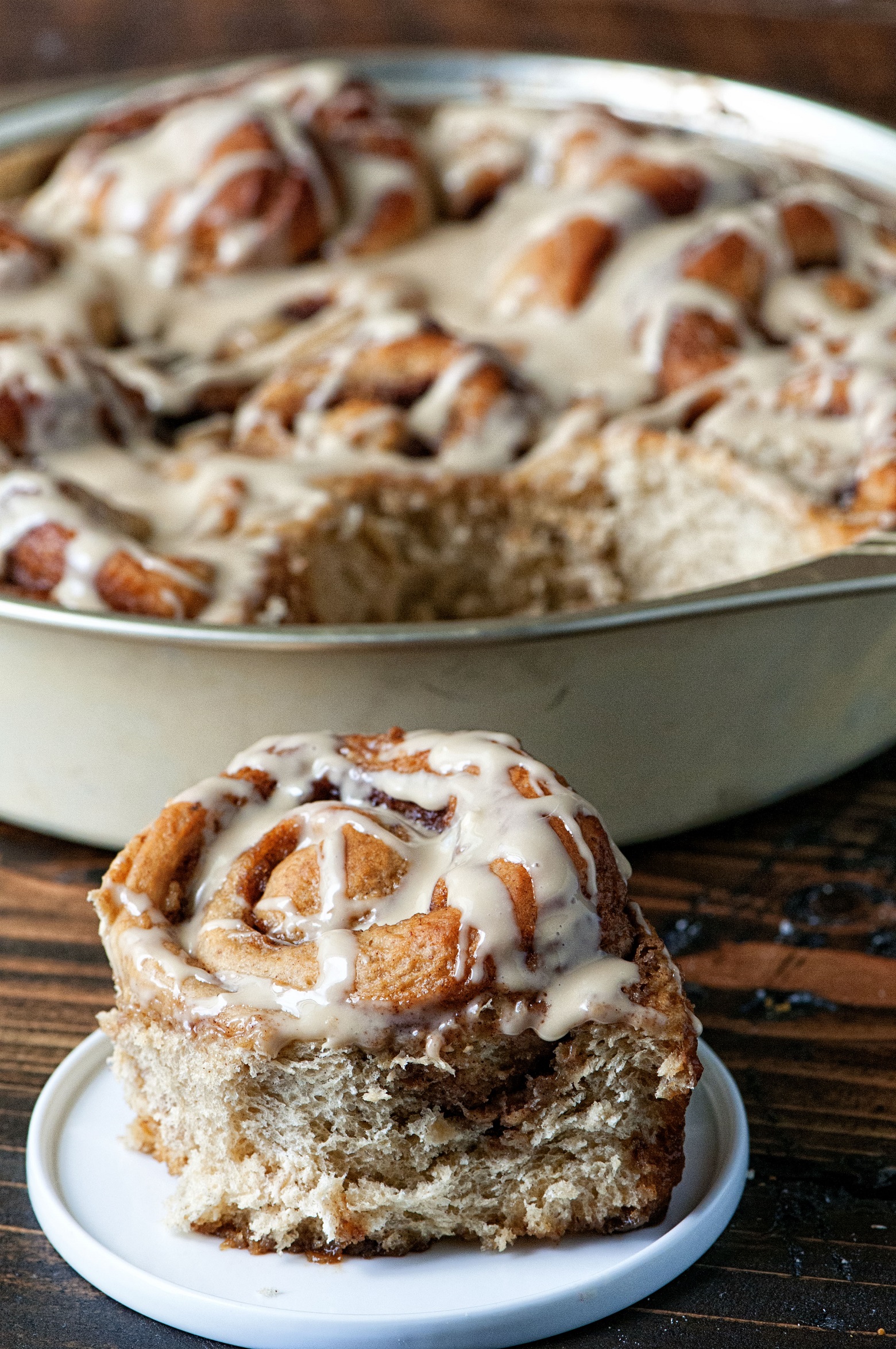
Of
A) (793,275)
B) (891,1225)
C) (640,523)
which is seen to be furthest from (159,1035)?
(793,275)

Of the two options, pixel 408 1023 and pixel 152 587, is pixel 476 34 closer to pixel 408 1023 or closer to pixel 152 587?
pixel 152 587

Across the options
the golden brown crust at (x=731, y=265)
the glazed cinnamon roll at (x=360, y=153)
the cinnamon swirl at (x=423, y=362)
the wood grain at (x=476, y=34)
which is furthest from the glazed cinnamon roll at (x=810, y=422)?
the wood grain at (x=476, y=34)

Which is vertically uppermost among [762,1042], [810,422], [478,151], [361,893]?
[361,893]

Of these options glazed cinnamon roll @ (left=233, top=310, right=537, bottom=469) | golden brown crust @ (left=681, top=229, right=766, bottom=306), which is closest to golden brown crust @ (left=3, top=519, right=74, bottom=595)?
glazed cinnamon roll @ (left=233, top=310, right=537, bottom=469)

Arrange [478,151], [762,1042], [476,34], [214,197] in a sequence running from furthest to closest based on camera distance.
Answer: [476,34] → [478,151] → [214,197] → [762,1042]

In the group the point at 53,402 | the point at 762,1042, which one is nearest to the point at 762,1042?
the point at 762,1042

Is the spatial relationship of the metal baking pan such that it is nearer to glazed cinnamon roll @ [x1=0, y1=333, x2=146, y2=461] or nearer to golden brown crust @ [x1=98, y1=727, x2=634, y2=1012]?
golden brown crust @ [x1=98, y1=727, x2=634, y2=1012]

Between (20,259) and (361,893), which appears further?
(20,259)
